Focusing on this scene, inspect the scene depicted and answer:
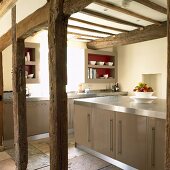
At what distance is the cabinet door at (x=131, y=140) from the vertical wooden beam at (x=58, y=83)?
3.29ft

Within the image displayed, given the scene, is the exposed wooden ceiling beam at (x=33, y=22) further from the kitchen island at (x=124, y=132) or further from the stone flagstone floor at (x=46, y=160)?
the stone flagstone floor at (x=46, y=160)

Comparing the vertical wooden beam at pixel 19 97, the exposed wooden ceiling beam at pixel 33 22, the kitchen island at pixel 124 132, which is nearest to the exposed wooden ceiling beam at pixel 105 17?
the exposed wooden ceiling beam at pixel 33 22

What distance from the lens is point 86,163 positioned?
3162mm

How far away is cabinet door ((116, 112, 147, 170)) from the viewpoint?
2.56 m

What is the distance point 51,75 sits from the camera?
210cm

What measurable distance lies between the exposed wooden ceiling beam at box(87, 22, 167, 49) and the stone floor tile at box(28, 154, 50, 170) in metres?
3.05

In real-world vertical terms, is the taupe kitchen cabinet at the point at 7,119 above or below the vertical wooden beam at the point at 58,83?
below

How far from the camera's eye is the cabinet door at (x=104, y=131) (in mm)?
3004

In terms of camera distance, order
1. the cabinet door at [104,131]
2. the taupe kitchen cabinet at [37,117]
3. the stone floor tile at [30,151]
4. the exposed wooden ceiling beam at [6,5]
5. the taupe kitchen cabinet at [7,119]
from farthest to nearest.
Result: the taupe kitchen cabinet at [37,117] < the taupe kitchen cabinet at [7,119] < the stone floor tile at [30,151] < the cabinet door at [104,131] < the exposed wooden ceiling beam at [6,5]

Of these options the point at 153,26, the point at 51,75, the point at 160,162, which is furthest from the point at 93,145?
the point at 153,26

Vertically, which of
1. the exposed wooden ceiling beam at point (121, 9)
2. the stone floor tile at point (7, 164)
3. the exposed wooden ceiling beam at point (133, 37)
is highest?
the exposed wooden ceiling beam at point (121, 9)

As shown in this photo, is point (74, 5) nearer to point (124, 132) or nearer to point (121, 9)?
point (121, 9)

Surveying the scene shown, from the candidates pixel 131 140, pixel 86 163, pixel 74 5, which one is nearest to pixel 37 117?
pixel 86 163

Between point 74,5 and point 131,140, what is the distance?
6.03ft
